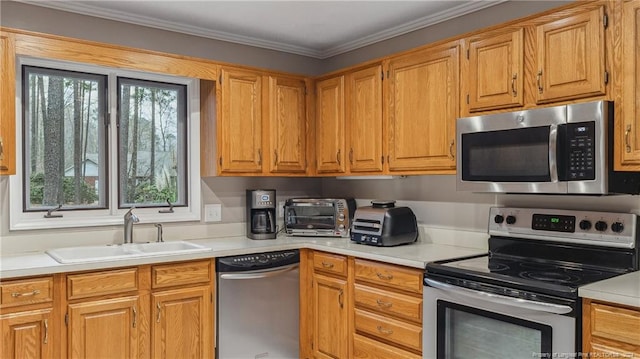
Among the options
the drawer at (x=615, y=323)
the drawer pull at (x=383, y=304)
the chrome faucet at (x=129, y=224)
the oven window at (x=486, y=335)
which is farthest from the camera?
the chrome faucet at (x=129, y=224)

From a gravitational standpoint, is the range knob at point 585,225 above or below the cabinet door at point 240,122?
below

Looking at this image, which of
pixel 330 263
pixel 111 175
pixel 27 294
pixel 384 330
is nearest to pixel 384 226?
pixel 330 263

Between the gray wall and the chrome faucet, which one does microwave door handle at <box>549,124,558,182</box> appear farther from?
the chrome faucet

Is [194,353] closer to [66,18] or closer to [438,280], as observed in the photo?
[438,280]

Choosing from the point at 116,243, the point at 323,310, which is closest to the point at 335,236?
the point at 323,310

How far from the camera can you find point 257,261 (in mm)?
3049

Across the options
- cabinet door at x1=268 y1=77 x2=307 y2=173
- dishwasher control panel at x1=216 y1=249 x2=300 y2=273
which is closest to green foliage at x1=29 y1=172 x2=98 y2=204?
dishwasher control panel at x1=216 y1=249 x2=300 y2=273

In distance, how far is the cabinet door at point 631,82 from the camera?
2045 mm

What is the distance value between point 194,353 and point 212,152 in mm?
1313

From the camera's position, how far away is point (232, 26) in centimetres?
340

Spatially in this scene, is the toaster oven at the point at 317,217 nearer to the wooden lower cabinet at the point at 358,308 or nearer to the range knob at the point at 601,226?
the wooden lower cabinet at the point at 358,308

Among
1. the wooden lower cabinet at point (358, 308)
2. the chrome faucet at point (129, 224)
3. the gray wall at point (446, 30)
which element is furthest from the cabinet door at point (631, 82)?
the chrome faucet at point (129, 224)

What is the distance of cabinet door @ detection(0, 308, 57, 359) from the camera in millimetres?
2285

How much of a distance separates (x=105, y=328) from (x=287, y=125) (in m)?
1.81
